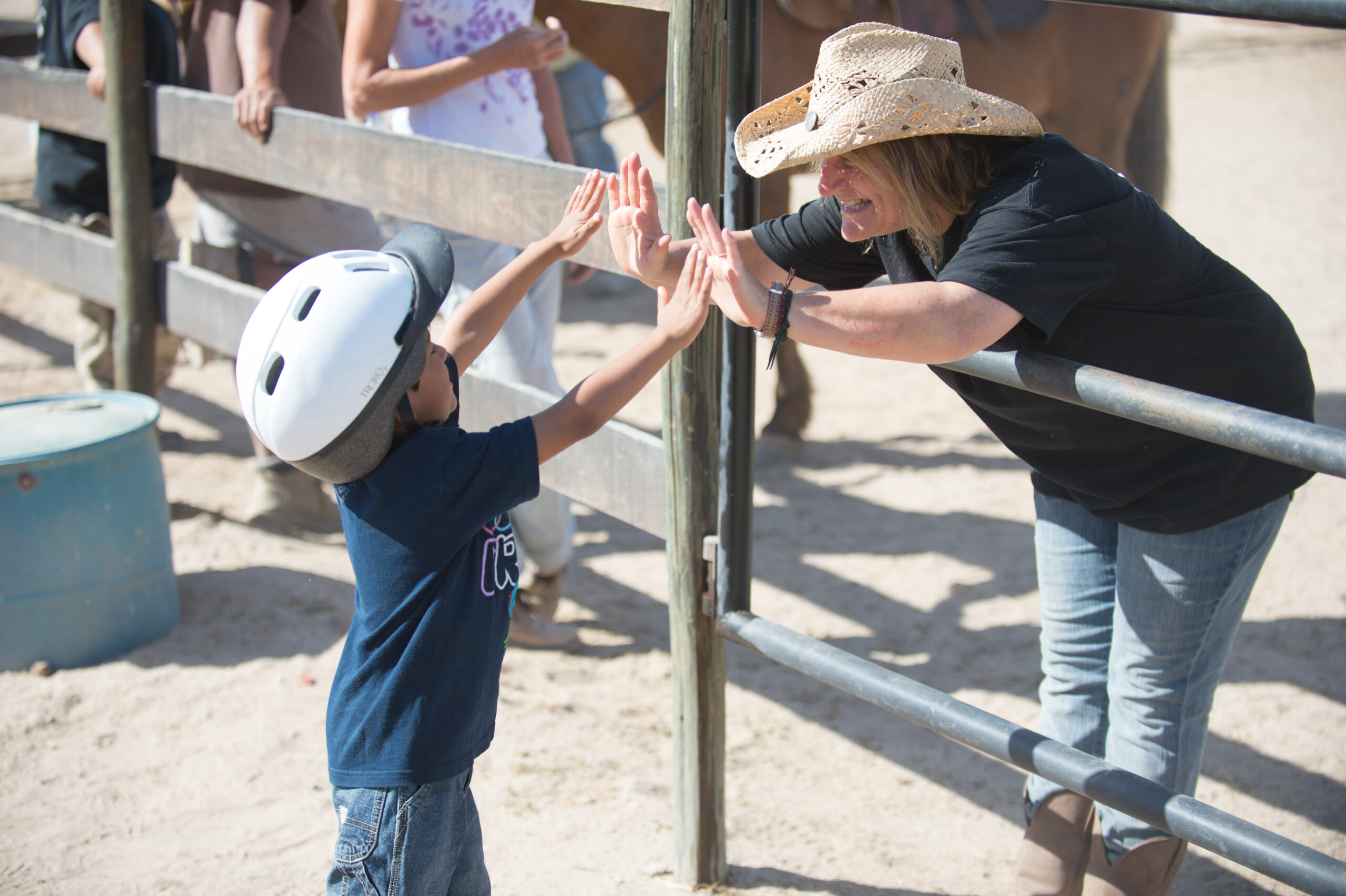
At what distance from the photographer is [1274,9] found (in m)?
1.22

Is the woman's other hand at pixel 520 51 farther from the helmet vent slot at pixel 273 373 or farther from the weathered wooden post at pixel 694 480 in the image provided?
the helmet vent slot at pixel 273 373

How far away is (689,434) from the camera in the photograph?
194 cm

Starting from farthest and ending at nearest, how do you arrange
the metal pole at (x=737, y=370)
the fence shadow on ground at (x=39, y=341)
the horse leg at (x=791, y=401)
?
the fence shadow on ground at (x=39, y=341) → the horse leg at (x=791, y=401) → the metal pole at (x=737, y=370)

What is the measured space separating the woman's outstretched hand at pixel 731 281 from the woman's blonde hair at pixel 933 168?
20 centimetres

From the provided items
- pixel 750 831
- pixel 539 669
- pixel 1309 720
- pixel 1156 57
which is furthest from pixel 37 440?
pixel 1156 57

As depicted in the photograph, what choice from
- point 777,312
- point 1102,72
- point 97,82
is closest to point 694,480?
point 777,312

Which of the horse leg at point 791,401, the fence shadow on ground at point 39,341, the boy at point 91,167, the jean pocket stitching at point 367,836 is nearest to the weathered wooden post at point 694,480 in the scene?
the jean pocket stitching at point 367,836

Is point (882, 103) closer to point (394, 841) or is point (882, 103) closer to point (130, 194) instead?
point (394, 841)

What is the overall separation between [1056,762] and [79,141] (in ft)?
12.9

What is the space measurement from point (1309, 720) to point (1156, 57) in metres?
3.35

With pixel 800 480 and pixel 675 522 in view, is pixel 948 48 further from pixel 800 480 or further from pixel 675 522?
pixel 800 480

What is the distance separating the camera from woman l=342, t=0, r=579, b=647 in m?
2.69

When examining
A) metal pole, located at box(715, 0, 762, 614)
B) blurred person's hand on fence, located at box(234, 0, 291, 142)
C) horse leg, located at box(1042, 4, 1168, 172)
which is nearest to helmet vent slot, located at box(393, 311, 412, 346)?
metal pole, located at box(715, 0, 762, 614)

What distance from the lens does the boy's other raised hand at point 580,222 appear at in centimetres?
165
